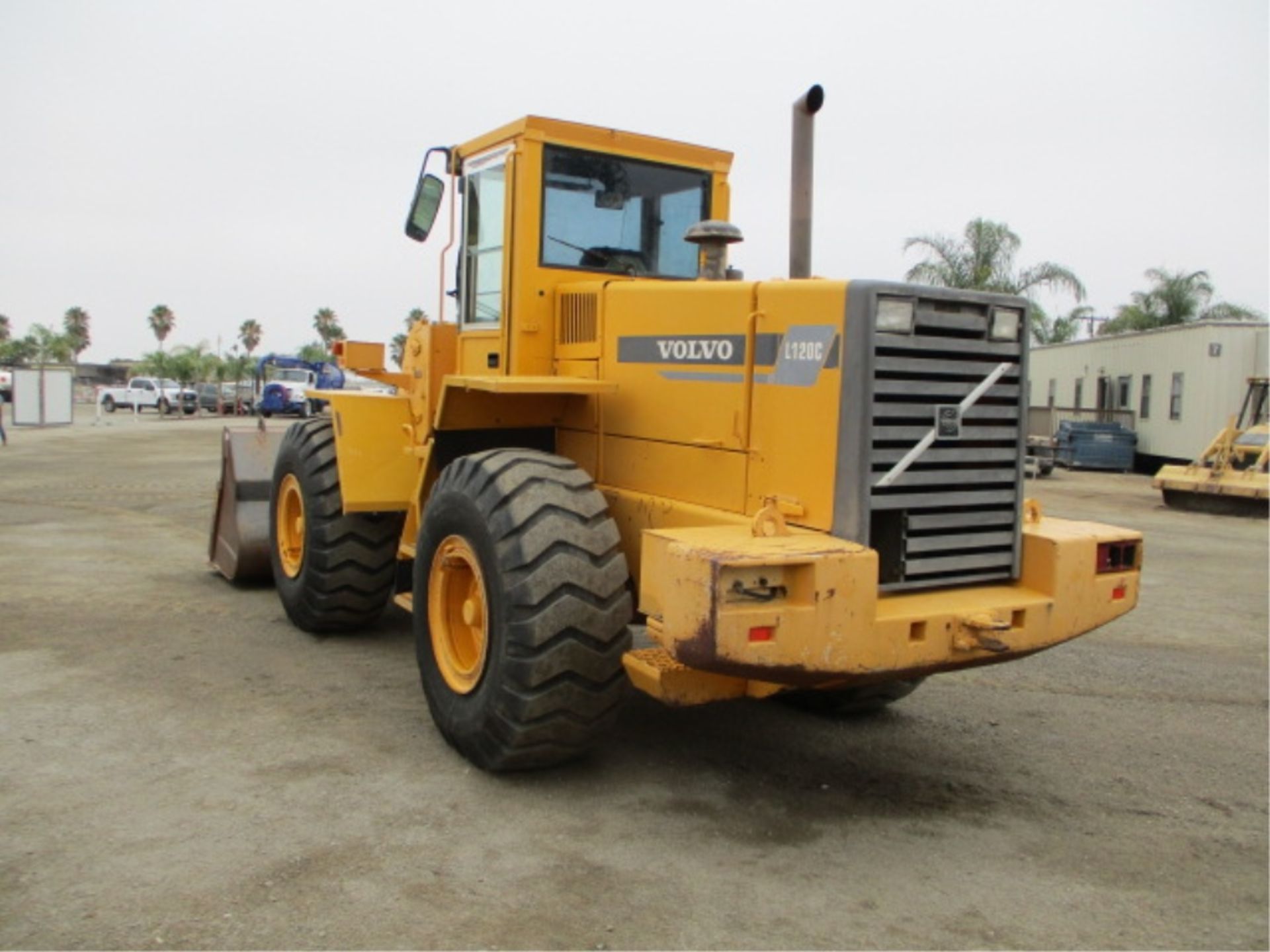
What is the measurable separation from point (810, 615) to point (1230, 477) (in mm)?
16783

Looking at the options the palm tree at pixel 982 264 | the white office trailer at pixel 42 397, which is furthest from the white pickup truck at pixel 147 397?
the palm tree at pixel 982 264

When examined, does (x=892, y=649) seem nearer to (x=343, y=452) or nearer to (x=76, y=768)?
(x=76, y=768)

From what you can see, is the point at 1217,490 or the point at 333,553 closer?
the point at 333,553

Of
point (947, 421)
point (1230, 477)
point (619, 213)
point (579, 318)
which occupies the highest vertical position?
point (619, 213)

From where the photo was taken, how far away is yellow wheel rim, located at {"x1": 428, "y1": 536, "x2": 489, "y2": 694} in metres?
5.24

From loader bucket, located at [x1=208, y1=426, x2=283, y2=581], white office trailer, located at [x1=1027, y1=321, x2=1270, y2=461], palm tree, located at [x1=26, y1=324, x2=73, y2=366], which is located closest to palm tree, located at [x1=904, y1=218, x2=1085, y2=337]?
white office trailer, located at [x1=1027, y1=321, x2=1270, y2=461]

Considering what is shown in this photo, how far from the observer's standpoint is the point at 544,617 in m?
4.55

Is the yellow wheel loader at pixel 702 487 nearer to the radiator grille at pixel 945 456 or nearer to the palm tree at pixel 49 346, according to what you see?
the radiator grille at pixel 945 456

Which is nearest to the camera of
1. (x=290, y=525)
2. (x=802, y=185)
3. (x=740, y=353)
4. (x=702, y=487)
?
(x=740, y=353)

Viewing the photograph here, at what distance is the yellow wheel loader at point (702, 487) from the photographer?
4277 mm

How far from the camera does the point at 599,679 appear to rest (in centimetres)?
465

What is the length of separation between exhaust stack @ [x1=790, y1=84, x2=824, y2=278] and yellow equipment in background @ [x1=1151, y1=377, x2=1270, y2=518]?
15.2m

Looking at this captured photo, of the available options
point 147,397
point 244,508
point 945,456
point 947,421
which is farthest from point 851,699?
point 147,397

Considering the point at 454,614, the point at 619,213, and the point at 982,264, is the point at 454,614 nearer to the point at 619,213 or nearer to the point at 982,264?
the point at 619,213
